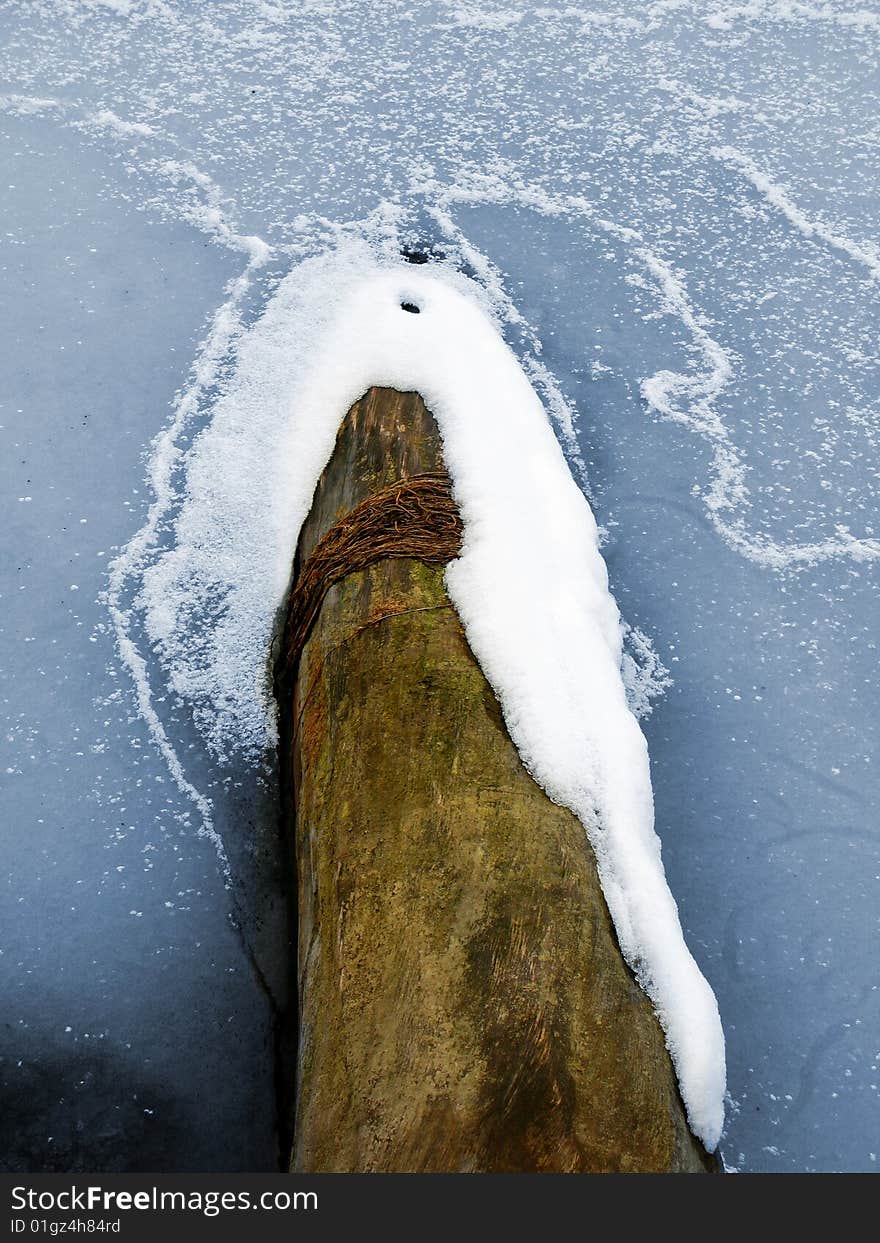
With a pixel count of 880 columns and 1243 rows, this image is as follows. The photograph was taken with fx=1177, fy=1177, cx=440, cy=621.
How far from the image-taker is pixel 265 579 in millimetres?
2244

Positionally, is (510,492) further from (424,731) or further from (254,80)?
(254,80)

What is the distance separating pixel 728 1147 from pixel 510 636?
77 cm

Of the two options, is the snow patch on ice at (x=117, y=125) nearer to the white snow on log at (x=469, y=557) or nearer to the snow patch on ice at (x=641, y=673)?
the white snow on log at (x=469, y=557)

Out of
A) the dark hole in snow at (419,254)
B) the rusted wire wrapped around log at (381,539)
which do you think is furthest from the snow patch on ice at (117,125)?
the rusted wire wrapped around log at (381,539)

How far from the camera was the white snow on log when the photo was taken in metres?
1.56

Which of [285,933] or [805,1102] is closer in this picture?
[805,1102]

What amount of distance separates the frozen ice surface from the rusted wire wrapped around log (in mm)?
270

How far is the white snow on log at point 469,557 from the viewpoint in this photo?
1561mm

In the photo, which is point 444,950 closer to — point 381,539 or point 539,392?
point 381,539

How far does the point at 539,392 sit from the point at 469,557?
87cm

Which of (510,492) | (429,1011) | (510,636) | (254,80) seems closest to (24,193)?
(254,80)

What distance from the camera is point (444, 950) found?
4.56ft

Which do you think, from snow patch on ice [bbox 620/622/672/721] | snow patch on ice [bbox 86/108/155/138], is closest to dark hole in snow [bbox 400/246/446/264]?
snow patch on ice [bbox 86/108/155/138]

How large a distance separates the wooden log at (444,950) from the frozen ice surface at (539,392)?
0.94ft
